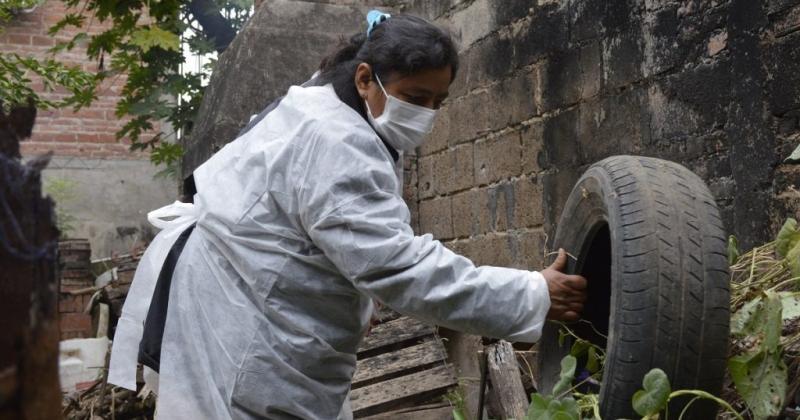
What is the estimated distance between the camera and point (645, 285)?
2473mm

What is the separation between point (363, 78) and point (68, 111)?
8430mm

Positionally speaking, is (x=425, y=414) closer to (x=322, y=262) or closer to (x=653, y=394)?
(x=322, y=262)

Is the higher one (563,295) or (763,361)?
(563,295)

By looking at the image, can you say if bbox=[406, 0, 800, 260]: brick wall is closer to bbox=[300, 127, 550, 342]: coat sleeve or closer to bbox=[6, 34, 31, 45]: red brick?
bbox=[300, 127, 550, 342]: coat sleeve

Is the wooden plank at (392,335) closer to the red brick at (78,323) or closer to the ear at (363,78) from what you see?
the ear at (363,78)

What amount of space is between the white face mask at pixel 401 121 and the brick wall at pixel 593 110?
145cm

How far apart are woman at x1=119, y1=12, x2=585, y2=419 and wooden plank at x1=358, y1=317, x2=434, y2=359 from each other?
2772 mm

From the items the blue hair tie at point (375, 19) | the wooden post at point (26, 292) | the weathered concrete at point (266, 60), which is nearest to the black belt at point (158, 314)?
the blue hair tie at point (375, 19)

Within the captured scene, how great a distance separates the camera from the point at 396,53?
2527 mm

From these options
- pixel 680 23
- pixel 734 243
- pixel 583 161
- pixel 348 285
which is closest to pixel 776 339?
pixel 734 243

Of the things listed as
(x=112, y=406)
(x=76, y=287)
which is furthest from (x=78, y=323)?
(x=112, y=406)

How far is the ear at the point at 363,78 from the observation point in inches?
102

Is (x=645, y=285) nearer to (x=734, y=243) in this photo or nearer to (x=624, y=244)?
(x=624, y=244)

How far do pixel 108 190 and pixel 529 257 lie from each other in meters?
6.73
